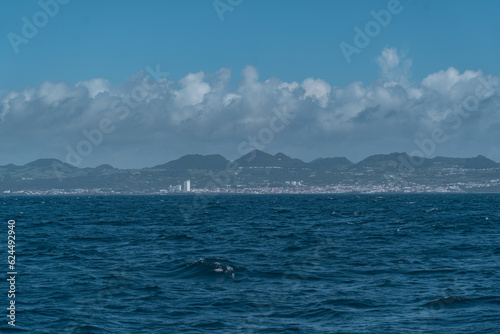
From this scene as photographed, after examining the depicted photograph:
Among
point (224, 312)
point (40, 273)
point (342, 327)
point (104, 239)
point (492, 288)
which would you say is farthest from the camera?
point (104, 239)

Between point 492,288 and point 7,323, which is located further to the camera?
point 492,288

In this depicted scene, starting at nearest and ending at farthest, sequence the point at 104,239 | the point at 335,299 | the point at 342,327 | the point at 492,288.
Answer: the point at 342,327
the point at 335,299
the point at 492,288
the point at 104,239

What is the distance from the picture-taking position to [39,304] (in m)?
26.8

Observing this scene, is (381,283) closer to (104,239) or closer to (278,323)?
(278,323)

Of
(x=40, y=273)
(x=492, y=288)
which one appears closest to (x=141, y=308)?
(x=40, y=273)

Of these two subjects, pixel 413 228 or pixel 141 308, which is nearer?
pixel 141 308

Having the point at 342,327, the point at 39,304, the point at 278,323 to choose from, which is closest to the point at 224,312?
the point at 278,323

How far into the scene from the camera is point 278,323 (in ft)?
78.3

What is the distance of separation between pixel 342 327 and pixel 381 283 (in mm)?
9397

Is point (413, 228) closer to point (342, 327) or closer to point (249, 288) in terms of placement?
point (249, 288)

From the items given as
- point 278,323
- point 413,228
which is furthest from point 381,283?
point 413,228

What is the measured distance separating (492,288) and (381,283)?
579 centimetres

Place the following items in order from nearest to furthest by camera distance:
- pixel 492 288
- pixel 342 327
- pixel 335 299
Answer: pixel 342 327 → pixel 335 299 → pixel 492 288

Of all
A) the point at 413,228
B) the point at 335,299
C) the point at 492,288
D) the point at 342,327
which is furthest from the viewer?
the point at 413,228
